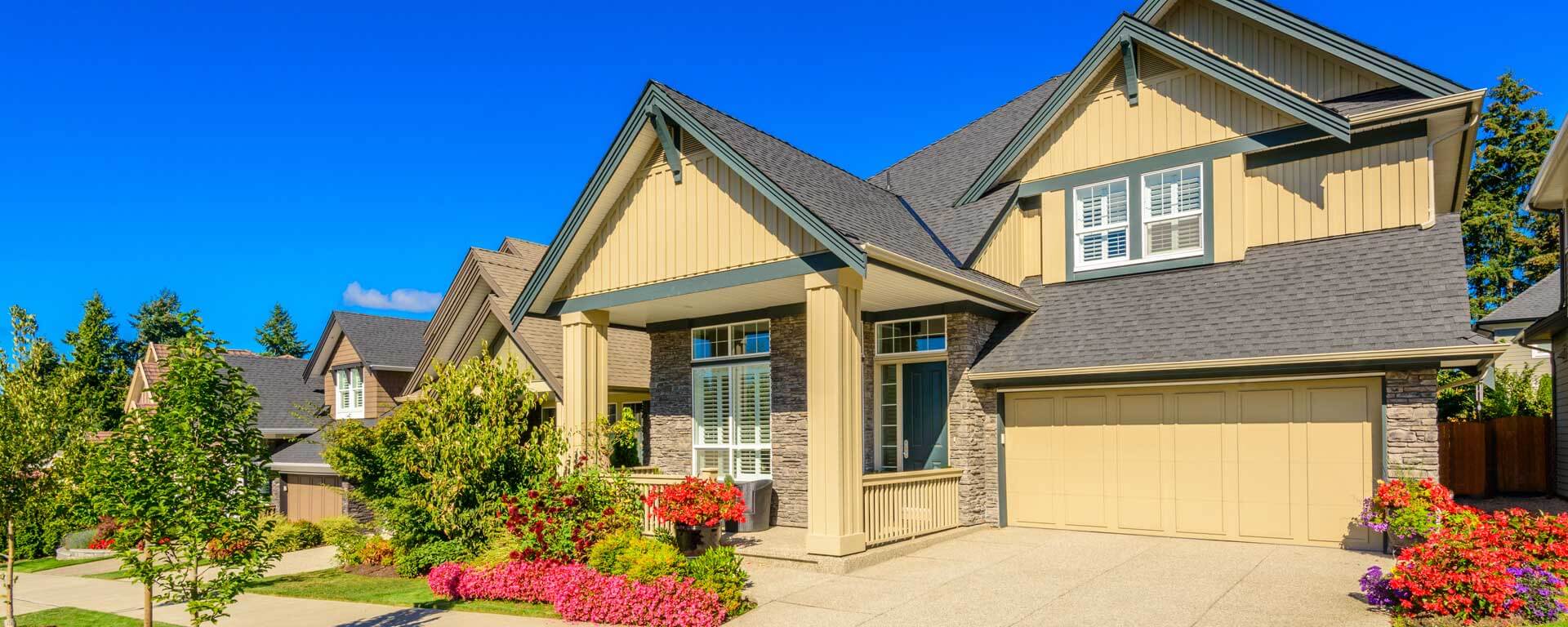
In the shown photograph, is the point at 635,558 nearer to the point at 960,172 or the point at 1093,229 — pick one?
the point at 1093,229

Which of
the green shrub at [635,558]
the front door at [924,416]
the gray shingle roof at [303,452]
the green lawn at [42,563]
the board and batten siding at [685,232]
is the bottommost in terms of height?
the green lawn at [42,563]

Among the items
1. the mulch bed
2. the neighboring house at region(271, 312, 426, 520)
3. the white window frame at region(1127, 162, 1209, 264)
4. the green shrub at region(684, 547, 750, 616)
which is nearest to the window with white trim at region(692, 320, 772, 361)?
the mulch bed

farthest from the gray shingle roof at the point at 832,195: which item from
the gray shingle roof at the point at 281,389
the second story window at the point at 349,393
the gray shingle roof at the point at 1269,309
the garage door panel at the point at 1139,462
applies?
the gray shingle roof at the point at 281,389

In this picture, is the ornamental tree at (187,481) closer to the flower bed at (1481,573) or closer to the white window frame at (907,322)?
the white window frame at (907,322)

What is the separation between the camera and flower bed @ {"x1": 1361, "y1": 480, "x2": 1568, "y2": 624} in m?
7.46

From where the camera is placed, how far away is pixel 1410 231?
1199 cm

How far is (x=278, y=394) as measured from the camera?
32812mm

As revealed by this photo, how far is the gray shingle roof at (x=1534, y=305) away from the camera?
18.9 meters

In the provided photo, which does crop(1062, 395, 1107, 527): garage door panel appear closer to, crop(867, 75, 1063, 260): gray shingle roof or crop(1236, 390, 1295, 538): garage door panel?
crop(1236, 390, 1295, 538): garage door panel

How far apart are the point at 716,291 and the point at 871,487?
11.7 ft

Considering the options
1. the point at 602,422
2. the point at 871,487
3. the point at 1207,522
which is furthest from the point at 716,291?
the point at 1207,522

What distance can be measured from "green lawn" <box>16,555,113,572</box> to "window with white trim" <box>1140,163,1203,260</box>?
22.4 meters

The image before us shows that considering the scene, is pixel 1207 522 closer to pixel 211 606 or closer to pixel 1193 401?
pixel 1193 401

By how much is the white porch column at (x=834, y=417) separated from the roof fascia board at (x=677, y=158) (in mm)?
482
